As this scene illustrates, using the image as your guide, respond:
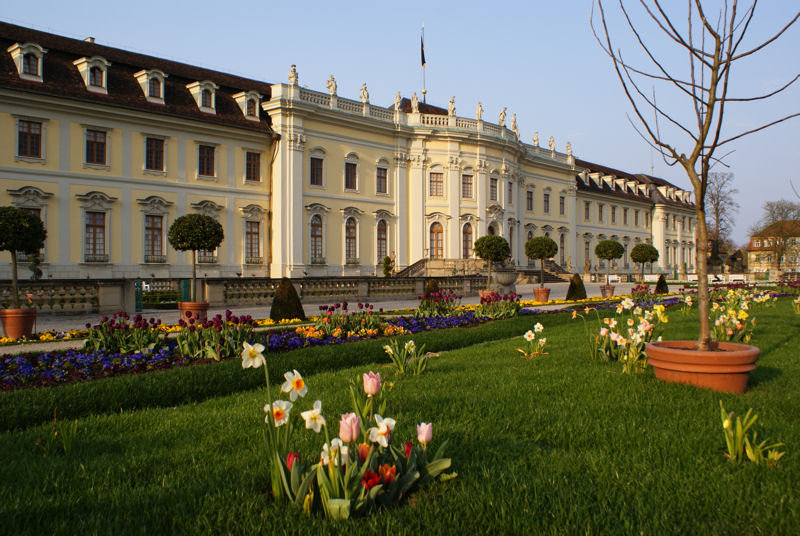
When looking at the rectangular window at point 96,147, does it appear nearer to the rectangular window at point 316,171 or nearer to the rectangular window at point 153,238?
the rectangular window at point 153,238

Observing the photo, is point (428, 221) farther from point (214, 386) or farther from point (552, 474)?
point (552, 474)

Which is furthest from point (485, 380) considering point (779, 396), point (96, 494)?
point (96, 494)

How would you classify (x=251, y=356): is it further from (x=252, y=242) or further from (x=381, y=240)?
(x=381, y=240)

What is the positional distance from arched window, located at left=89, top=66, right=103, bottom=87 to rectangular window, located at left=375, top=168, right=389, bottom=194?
51.0 feet

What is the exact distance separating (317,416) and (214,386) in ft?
11.6

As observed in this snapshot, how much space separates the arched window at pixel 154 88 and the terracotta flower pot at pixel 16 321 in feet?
62.1

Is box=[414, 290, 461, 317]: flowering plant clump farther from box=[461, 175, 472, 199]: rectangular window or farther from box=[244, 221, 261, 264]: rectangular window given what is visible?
box=[461, 175, 472, 199]: rectangular window

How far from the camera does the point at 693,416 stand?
14.5 ft

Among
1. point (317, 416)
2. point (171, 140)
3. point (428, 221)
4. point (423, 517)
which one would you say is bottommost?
point (423, 517)

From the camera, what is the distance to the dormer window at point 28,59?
904 inches

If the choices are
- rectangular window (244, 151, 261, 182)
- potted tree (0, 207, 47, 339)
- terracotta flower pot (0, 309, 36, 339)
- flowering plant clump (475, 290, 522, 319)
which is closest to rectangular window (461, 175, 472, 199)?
rectangular window (244, 151, 261, 182)

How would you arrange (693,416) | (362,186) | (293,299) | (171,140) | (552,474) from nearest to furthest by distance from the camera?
(552,474)
(693,416)
(293,299)
(171,140)
(362,186)

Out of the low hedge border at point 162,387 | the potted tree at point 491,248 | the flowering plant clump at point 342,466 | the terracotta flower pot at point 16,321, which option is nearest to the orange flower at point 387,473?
the flowering plant clump at point 342,466

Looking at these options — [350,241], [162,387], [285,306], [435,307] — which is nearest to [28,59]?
[350,241]
